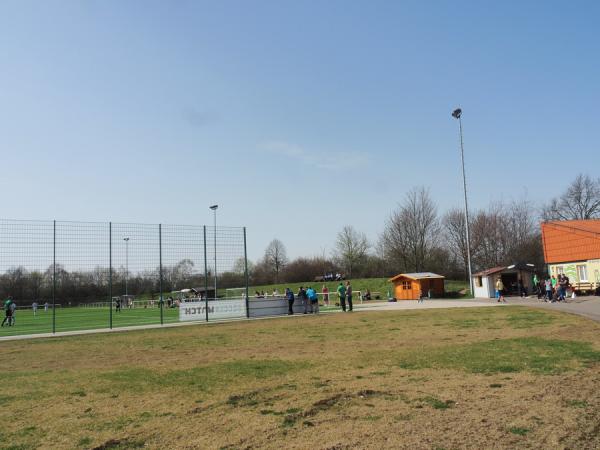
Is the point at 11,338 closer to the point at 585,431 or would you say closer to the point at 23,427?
the point at 23,427

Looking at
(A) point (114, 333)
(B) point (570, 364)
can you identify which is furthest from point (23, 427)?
(A) point (114, 333)

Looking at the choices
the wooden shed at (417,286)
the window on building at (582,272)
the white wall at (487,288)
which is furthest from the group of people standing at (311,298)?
the window on building at (582,272)

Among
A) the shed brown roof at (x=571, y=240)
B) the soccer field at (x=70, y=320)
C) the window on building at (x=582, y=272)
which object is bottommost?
the soccer field at (x=70, y=320)

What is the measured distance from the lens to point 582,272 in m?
36.7

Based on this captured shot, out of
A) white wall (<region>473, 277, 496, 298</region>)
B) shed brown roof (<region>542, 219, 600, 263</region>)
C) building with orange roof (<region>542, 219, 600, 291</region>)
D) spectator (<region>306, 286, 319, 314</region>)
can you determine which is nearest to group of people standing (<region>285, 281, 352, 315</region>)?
spectator (<region>306, 286, 319, 314</region>)

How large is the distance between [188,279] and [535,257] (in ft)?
164

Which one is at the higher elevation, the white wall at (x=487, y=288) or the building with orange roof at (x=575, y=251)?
the building with orange roof at (x=575, y=251)

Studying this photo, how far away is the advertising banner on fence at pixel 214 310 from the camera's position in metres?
28.0

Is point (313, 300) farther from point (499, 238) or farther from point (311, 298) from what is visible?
point (499, 238)

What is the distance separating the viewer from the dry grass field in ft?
18.5

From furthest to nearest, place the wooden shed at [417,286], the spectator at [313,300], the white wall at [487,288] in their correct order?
1. the wooden shed at [417,286]
2. the white wall at [487,288]
3. the spectator at [313,300]

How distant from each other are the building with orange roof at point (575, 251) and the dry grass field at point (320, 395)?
79.2ft

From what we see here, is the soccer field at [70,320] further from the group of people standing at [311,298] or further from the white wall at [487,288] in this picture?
the white wall at [487,288]

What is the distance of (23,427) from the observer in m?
6.62
